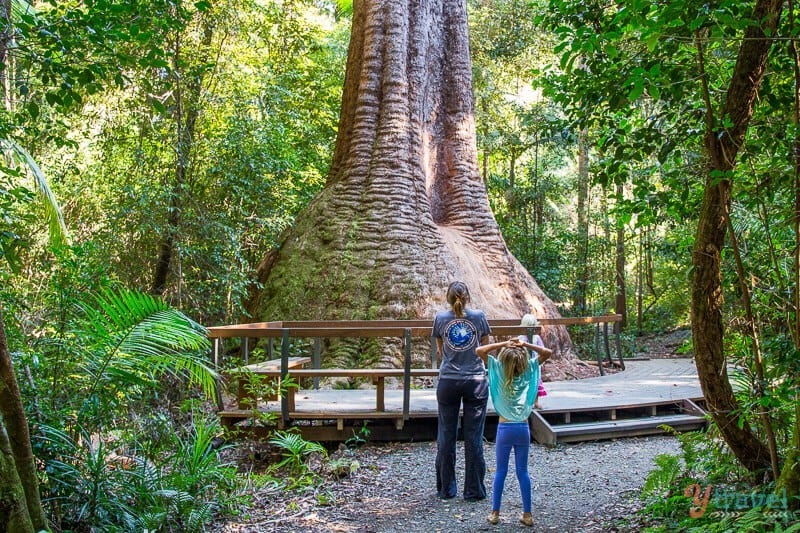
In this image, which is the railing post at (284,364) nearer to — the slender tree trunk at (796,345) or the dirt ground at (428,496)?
the dirt ground at (428,496)

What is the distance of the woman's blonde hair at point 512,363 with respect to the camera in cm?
502

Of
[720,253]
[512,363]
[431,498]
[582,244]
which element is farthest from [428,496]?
[582,244]

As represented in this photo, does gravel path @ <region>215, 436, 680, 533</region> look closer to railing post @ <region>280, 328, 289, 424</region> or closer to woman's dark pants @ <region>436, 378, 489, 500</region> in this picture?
woman's dark pants @ <region>436, 378, 489, 500</region>

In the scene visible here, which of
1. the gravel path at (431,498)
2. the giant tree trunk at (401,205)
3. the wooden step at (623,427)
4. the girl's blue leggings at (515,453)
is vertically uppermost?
the giant tree trunk at (401,205)

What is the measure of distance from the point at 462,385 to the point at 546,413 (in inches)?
113

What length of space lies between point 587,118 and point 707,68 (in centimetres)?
94

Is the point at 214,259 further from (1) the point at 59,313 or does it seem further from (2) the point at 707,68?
(2) the point at 707,68

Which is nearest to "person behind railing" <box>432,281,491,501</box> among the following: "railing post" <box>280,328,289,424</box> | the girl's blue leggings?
the girl's blue leggings

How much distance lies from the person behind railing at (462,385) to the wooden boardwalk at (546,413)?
1845 mm

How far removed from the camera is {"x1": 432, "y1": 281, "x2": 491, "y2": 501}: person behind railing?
5.52 meters

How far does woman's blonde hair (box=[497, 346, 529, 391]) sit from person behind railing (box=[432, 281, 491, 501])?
1.55 ft

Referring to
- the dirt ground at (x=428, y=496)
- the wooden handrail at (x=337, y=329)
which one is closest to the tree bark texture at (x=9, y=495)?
the dirt ground at (x=428, y=496)

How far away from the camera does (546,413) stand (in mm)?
8008

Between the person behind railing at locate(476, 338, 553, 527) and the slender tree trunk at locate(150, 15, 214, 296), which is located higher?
the slender tree trunk at locate(150, 15, 214, 296)
